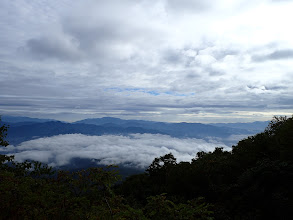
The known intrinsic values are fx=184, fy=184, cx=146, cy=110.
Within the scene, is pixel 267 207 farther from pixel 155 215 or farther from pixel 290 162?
pixel 155 215

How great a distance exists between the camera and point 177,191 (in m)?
20.3

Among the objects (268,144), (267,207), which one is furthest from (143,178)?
(267,207)

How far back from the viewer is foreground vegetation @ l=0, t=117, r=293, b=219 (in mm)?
5254

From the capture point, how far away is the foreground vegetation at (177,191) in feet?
17.2

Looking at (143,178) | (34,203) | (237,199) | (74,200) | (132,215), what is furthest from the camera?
(143,178)

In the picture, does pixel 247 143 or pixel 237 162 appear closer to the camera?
pixel 237 162

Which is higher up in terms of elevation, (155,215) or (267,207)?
(155,215)

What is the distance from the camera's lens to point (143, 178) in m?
32.8

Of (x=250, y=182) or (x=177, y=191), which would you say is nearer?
(x=250, y=182)

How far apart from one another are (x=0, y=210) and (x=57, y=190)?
173 centimetres

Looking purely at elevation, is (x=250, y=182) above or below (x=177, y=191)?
above

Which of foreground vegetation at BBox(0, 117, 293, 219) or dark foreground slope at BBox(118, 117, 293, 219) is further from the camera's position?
dark foreground slope at BBox(118, 117, 293, 219)

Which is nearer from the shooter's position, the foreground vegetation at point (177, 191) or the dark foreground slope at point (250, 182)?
the foreground vegetation at point (177, 191)

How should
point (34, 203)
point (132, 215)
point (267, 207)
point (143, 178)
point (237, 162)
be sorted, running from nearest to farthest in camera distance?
point (132, 215), point (34, 203), point (267, 207), point (237, 162), point (143, 178)
